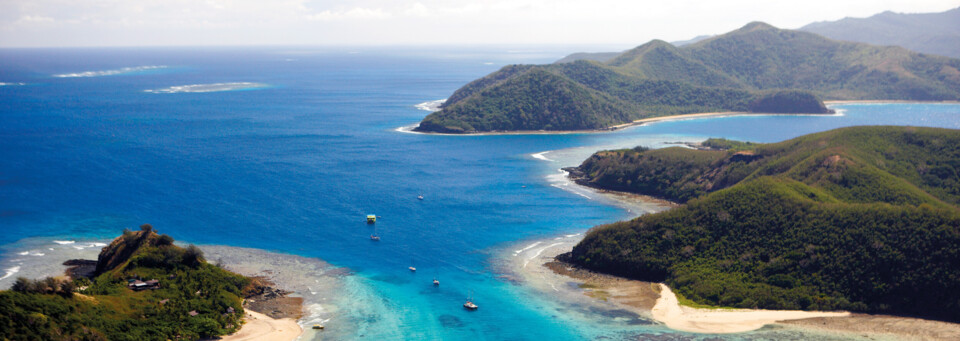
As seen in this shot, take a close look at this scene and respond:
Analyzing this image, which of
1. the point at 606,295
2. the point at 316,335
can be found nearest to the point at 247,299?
the point at 316,335

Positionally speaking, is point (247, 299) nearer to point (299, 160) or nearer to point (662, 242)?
point (662, 242)

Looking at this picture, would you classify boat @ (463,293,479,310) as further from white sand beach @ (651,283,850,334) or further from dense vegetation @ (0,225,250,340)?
dense vegetation @ (0,225,250,340)

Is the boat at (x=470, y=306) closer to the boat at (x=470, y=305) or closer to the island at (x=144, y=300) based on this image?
the boat at (x=470, y=305)

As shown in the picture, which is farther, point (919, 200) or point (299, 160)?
point (299, 160)

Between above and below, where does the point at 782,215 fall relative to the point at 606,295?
above

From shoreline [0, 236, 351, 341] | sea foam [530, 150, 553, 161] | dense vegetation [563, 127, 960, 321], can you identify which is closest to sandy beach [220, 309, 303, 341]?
shoreline [0, 236, 351, 341]
